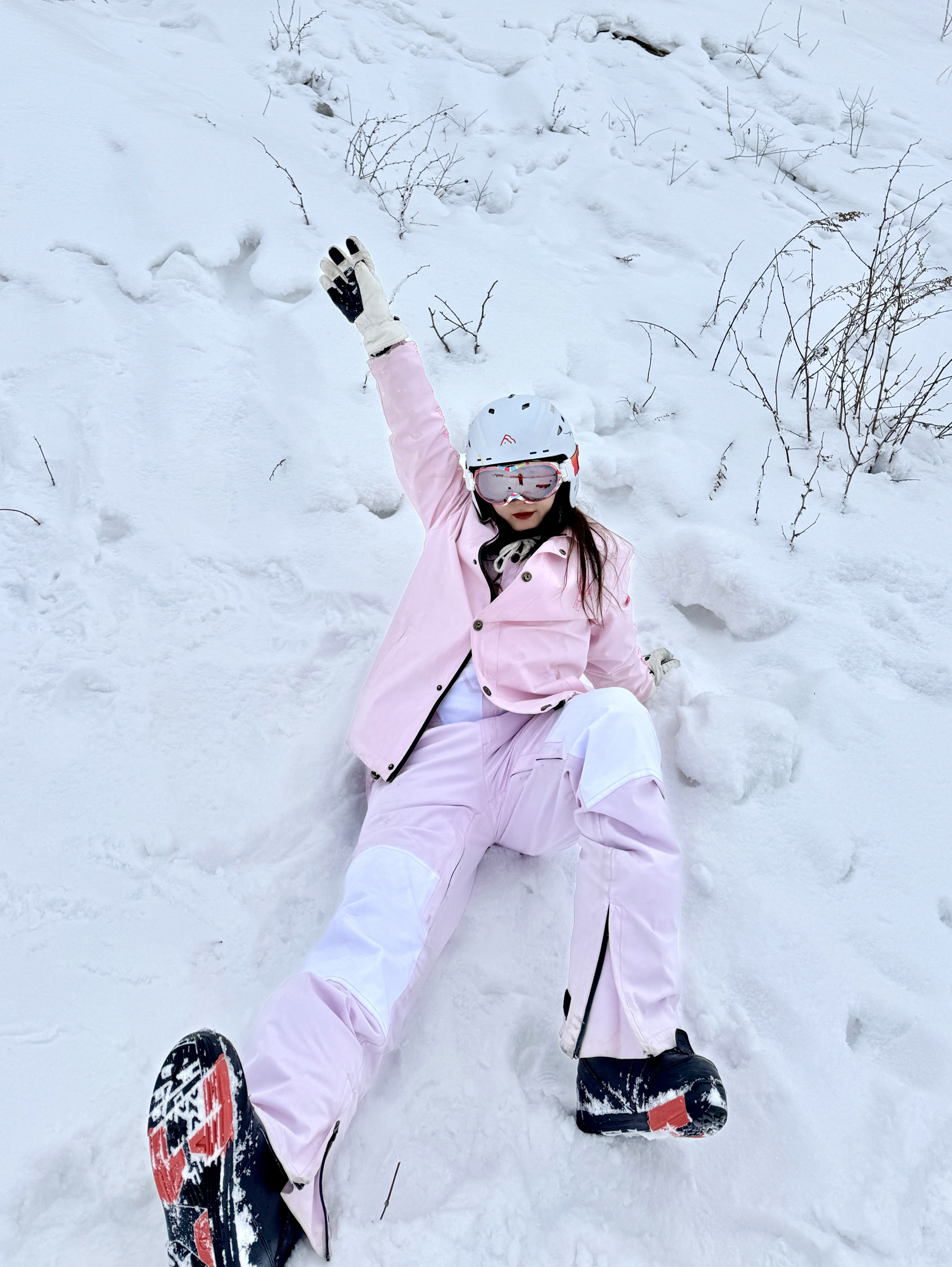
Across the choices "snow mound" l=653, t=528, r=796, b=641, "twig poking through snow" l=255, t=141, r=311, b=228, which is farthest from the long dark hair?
"twig poking through snow" l=255, t=141, r=311, b=228

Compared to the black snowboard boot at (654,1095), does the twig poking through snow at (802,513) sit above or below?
above

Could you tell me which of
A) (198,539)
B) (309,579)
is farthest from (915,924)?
(198,539)

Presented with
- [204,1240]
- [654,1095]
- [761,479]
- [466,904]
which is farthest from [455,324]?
[204,1240]

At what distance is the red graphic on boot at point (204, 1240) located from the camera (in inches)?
51.6

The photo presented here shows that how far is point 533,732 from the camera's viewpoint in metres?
2.12

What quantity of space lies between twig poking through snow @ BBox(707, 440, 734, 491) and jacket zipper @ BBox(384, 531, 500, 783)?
1197 millimetres

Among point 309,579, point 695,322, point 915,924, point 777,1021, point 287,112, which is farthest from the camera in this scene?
point 287,112

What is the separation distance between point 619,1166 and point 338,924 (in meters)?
0.79

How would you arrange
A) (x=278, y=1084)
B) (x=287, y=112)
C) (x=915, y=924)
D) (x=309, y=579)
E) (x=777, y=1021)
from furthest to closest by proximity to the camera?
1. (x=287, y=112)
2. (x=309, y=579)
3. (x=915, y=924)
4. (x=777, y=1021)
5. (x=278, y=1084)

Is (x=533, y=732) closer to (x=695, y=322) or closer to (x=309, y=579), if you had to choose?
(x=309, y=579)

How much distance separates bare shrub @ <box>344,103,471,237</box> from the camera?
4.24 meters

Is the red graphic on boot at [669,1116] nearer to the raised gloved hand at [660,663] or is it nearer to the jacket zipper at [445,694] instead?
the jacket zipper at [445,694]

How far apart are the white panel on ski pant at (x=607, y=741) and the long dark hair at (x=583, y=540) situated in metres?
0.35

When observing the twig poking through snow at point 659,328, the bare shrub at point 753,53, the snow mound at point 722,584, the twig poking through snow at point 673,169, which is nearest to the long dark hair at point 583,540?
the snow mound at point 722,584
